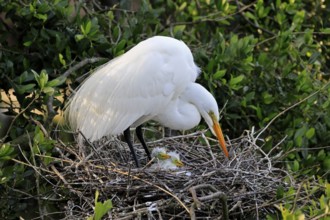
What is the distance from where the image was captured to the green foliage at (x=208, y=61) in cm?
343

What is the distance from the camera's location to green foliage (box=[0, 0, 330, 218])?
3.43 meters

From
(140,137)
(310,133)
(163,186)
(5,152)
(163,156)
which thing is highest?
(5,152)

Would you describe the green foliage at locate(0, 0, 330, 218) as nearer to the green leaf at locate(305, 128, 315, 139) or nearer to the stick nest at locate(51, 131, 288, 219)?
the green leaf at locate(305, 128, 315, 139)

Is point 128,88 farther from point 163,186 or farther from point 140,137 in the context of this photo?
point 163,186

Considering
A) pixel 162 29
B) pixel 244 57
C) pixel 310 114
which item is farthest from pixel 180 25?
pixel 310 114

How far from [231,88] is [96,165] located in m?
0.90

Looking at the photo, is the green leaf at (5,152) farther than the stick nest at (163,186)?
Yes

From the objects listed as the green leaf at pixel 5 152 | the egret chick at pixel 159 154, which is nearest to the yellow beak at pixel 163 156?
the egret chick at pixel 159 154

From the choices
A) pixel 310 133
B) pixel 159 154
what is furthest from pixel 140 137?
pixel 310 133

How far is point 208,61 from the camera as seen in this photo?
12.5 ft

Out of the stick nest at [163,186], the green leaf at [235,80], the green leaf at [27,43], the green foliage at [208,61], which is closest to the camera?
the stick nest at [163,186]

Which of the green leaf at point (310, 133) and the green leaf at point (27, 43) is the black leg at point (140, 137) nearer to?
the green leaf at point (27, 43)

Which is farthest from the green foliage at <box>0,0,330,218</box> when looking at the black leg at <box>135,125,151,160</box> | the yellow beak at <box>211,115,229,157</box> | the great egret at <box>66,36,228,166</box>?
the black leg at <box>135,125,151,160</box>

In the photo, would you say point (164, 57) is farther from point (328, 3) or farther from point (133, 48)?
point (328, 3)
